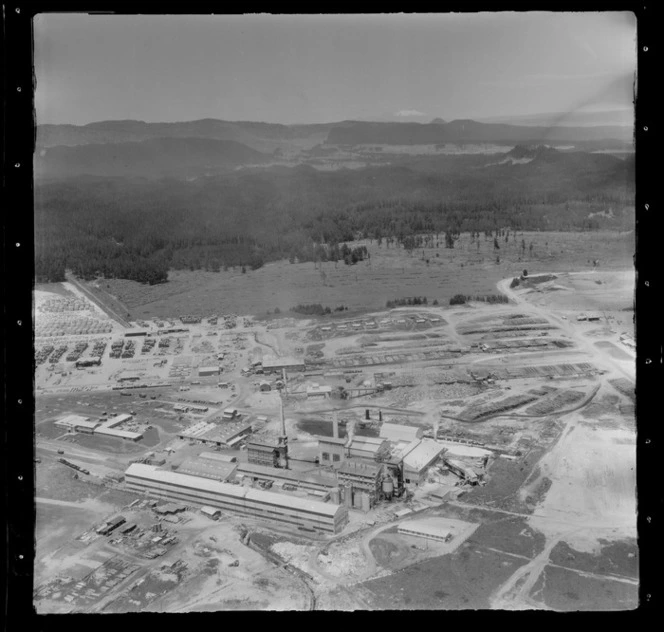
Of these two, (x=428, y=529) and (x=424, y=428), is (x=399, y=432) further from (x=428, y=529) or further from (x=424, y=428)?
(x=428, y=529)

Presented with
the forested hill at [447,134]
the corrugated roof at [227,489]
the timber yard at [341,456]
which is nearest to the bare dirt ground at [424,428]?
the timber yard at [341,456]

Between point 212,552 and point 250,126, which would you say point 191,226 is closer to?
point 250,126

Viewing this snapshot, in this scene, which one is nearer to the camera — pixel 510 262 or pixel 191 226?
pixel 191 226

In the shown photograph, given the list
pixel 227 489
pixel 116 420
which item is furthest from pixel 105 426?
pixel 227 489

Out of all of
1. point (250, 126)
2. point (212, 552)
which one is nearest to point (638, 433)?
point (212, 552)

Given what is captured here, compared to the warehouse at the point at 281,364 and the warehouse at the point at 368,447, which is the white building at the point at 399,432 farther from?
the warehouse at the point at 281,364

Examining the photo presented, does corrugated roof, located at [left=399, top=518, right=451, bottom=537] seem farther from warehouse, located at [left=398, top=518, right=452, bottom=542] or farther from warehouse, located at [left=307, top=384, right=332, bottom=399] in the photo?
warehouse, located at [left=307, top=384, right=332, bottom=399]
